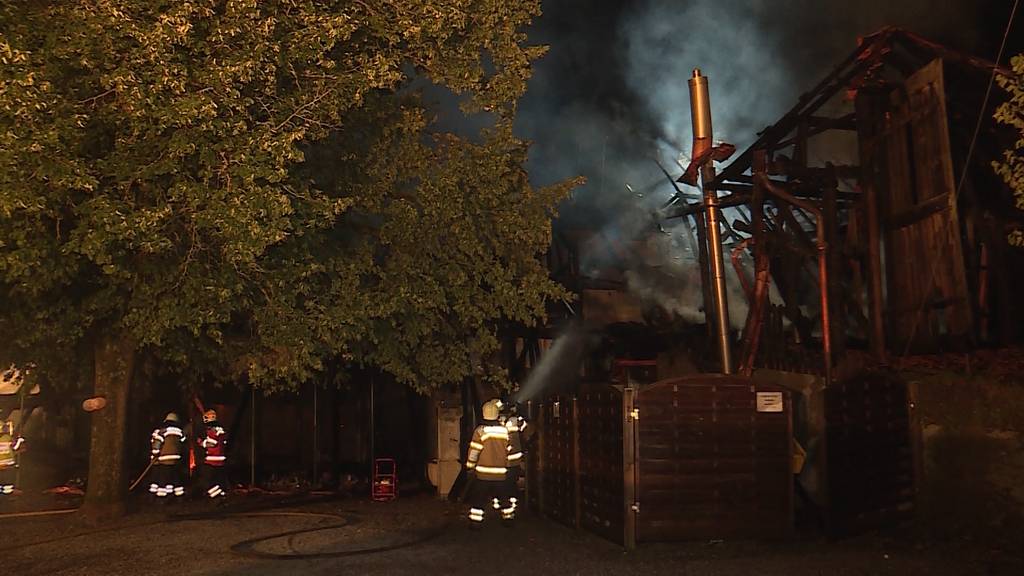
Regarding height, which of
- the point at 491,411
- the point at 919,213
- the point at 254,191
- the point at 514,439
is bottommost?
the point at 514,439

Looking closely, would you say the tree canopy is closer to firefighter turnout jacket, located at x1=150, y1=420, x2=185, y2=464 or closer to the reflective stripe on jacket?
firefighter turnout jacket, located at x1=150, y1=420, x2=185, y2=464

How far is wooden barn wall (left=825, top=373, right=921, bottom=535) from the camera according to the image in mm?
9930

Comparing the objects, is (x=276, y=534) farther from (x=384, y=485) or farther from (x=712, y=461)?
(x=712, y=461)

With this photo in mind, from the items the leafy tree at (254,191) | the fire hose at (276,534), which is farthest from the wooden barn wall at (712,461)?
the leafy tree at (254,191)

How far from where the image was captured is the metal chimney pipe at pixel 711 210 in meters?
12.8

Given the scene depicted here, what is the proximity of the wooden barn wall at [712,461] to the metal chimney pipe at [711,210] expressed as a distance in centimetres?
300

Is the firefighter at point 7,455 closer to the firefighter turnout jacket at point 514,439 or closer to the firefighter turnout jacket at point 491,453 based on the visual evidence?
the firefighter turnout jacket at point 491,453

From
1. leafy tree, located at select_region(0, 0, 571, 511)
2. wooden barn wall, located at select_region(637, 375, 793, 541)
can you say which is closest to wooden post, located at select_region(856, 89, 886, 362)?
wooden barn wall, located at select_region(637, 375, 793, 541)

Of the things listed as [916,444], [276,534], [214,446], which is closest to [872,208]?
[916,444]

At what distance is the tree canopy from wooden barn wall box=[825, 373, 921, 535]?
14.5ft

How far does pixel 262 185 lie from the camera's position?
9453 millimetres

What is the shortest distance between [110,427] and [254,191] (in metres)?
6.22

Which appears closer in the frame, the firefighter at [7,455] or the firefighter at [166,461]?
the firefighter at [166,461]

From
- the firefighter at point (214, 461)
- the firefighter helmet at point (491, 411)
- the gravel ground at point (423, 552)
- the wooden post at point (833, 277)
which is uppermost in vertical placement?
the wooden post at point (833, 277)
